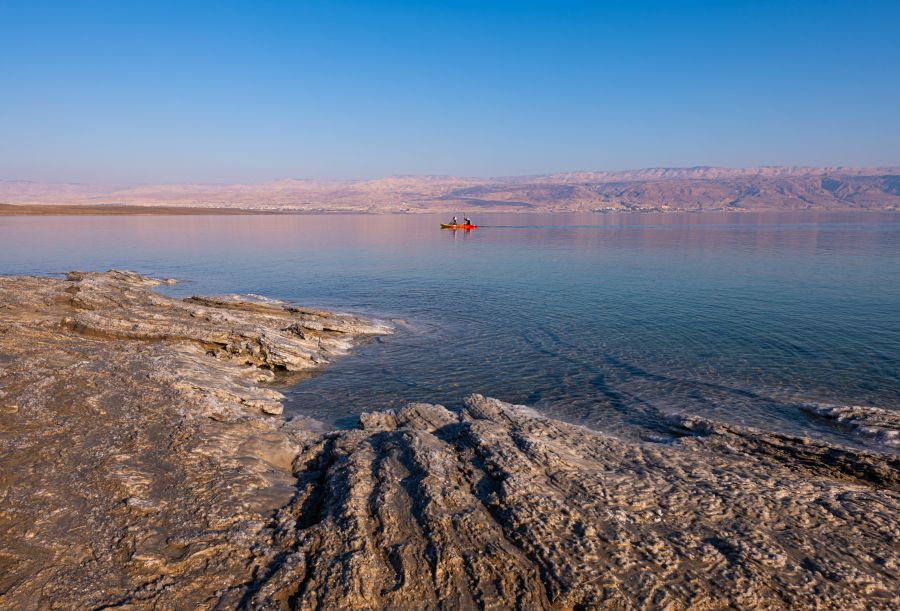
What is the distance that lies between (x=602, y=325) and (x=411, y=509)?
62.0ft

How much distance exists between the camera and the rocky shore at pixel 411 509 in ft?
19.3

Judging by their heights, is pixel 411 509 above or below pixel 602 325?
above

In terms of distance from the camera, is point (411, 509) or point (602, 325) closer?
point (411, 509)

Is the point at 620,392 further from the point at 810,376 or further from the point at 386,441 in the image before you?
the point at 386,441

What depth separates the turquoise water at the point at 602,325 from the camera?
15328 millimetres

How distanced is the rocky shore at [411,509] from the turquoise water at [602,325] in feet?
9.98

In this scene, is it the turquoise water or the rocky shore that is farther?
the turquoise water

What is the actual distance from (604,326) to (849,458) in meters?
14.4

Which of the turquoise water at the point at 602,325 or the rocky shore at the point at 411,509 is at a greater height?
the rocky shore at the point at 411,509

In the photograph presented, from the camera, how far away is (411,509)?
743 cm

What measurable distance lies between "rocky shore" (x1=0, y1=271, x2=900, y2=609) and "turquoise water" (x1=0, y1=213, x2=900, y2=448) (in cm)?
304

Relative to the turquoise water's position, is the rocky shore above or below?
above

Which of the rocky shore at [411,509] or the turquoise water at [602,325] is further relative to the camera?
the turquoise water at [602,325]

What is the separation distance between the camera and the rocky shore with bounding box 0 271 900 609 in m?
5.89
